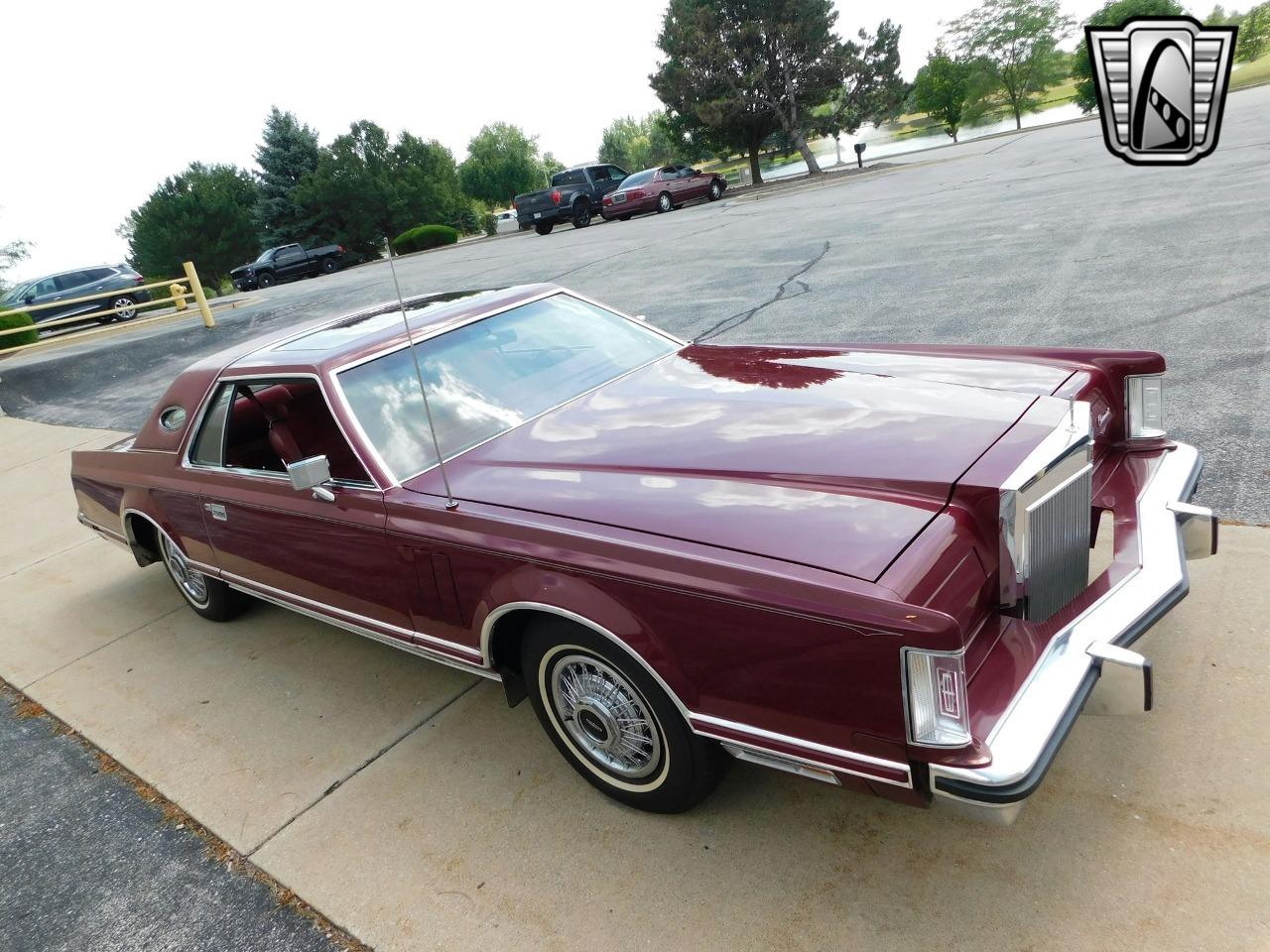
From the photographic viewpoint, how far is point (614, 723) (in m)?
2.60

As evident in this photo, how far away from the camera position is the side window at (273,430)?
336cm

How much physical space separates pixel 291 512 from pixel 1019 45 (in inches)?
2545

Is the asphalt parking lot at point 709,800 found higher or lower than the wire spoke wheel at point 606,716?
lower

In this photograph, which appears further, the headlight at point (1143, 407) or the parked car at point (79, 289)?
the parked car at point (79, 289)

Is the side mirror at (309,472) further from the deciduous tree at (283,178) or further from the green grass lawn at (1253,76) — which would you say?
the deciduous tree at (283,178)

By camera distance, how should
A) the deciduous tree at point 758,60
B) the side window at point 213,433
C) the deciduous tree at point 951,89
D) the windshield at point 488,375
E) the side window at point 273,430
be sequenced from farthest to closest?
1. the deciduous tree at point 951,89
2. the deciduous tree at point 758,60
3. the side window at point 213,433
4. the side window at point 273,430
5. the windshield at point 488,375

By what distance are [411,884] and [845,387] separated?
84.5 inches

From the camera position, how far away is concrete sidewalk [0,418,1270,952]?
7.15ft

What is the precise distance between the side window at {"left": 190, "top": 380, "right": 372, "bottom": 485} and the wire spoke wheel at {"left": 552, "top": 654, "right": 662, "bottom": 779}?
1.05 meters

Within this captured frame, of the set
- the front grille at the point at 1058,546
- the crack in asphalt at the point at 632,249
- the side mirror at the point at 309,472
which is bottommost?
the front grille at the point at 1058,546

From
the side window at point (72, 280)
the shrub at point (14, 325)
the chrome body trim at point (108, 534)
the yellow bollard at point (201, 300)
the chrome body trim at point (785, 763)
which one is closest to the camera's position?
the chrome body trim at point (785, 763)

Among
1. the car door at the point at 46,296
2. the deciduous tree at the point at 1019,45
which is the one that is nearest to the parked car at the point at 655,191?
the car door at the point at 46,296

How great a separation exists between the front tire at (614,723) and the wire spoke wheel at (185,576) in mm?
2576

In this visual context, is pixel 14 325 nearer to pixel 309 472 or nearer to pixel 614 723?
pixel 309 472
